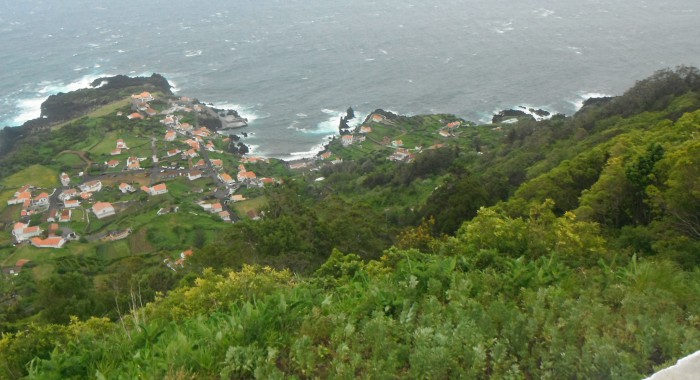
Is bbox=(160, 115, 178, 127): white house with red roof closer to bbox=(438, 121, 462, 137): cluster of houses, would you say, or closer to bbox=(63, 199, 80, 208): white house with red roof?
bbox=(63, 199, 80, 208): white house with red roof

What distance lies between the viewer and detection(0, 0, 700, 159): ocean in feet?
187

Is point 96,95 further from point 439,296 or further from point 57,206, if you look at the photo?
point 439,296

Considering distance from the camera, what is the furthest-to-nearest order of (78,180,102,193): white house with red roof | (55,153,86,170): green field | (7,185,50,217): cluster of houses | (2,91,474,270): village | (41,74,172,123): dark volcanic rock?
(41,74,172,123): dark volcanic rock < (55,153,86,170): green field < (78,180,102,193): white house with red roof < (7,185,50,217): cluster of houses < (2,91,474,270): village

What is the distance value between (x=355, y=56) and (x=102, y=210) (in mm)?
38722

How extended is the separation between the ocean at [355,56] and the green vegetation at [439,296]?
1314 inches

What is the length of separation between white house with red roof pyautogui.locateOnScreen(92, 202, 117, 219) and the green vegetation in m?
16.7

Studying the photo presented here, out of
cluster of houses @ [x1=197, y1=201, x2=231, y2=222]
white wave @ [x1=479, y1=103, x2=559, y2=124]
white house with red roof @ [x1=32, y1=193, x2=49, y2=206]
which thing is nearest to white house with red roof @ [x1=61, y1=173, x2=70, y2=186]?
white house with red roof @ [x1=32, y1=193, x2=49, y2=206]

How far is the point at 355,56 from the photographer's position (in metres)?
69.2

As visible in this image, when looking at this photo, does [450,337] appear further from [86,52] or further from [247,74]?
[86,52]

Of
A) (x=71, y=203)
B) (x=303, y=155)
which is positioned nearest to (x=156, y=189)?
(x=71, y=203)

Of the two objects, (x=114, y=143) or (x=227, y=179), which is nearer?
(x=227, y=179)

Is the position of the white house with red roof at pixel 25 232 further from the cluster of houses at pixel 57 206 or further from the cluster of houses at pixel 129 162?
the cluster of houses at pixel 129 162

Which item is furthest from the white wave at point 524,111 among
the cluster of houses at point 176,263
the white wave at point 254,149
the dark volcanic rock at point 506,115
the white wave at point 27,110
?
the white wave at point 27,110

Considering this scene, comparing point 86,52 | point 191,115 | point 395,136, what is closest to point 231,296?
point 395,136
